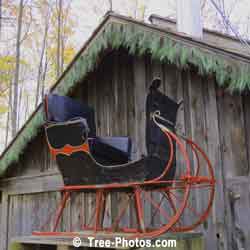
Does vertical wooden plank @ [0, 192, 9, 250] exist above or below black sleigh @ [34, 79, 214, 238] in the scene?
below

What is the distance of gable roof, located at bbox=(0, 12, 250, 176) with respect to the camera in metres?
2.41

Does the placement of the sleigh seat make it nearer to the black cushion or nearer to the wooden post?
the black cushion

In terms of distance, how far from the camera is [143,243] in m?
1.90

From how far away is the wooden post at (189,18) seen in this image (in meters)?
3.59

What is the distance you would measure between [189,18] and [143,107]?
98 centimetres

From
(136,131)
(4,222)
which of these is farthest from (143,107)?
(4,222)

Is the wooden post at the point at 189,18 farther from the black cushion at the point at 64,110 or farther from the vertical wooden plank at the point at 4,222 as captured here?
the vertical wooden plank at the point at 4,222

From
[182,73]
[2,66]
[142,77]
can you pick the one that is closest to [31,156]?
[142,77]

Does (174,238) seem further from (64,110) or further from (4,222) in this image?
(4,222)

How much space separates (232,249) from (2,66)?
37.3ft

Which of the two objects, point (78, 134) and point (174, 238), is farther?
point (78, 134)

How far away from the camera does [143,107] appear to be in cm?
343

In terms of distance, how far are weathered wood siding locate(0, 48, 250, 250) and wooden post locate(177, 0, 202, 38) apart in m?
0.52

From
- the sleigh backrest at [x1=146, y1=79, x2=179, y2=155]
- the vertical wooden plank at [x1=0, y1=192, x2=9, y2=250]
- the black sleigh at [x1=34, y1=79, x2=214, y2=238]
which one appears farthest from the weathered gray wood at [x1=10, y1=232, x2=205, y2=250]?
the vertical wooden plank at [x1=0, y1=192, x2=9, y2=250]
